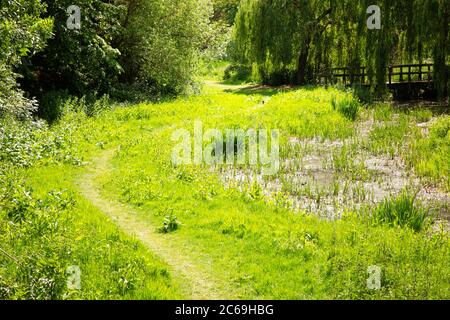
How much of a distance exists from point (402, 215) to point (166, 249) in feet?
14.2

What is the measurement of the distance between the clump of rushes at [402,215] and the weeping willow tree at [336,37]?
14.0 meters

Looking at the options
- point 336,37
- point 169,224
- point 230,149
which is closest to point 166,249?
point 169,224

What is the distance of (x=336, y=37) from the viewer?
2955cm

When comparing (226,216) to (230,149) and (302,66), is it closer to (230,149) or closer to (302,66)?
(230,149)

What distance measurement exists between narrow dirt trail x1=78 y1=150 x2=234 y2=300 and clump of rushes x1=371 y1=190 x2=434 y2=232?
344 cm

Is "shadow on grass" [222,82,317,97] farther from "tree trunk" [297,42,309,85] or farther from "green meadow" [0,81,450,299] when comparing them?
"green meadow" [0,81,450,299]

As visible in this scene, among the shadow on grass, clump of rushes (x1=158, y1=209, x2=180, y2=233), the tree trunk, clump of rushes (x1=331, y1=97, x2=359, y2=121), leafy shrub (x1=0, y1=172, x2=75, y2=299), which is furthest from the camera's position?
the tree trunk

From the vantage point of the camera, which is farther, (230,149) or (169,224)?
(230,149)

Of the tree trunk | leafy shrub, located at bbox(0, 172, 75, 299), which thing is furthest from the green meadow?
the tree trunk

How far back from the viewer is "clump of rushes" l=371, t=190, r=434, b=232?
8641mm

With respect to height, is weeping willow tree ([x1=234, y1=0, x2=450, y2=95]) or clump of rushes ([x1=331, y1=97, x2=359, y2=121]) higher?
weeping willow tree ([x1=234, y1=0, x2=450, y2=95])
